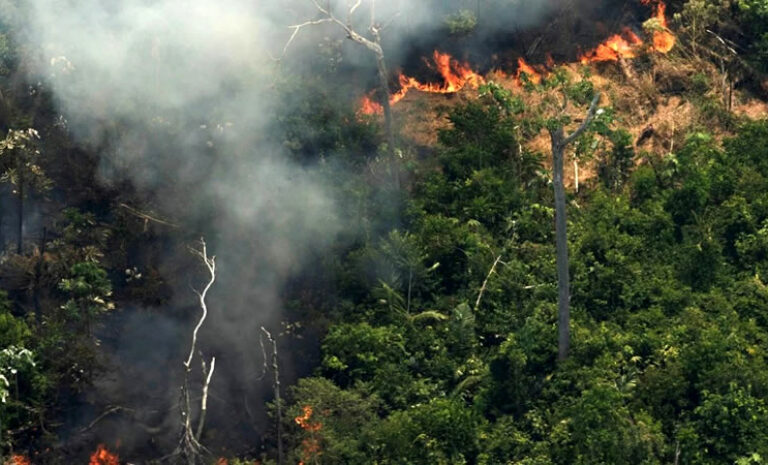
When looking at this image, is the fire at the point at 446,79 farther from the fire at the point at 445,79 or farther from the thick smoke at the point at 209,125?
the thick smoke at the point at 209,125

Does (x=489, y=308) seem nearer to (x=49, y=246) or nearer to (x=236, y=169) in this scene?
(x=236, y=169)

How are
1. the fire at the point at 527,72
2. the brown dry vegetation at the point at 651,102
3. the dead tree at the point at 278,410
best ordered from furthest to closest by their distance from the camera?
the fire at the point at 527,72
the brown dry vegetation at the point at 651,102
the dead tree at the point at 278,410

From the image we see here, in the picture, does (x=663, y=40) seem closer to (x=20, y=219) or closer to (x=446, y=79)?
(x=446, y=79)

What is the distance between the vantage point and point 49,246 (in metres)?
39.2

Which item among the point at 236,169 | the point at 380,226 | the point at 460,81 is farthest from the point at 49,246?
the point at 460,81

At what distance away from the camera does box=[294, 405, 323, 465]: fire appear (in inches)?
1378

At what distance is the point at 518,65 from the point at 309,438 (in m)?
13.2

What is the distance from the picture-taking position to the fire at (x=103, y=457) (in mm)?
35312

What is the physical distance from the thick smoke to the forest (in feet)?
0.22

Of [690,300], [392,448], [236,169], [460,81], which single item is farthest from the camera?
[460,81]

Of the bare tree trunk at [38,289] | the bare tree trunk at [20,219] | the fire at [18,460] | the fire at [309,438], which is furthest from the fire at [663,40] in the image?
the fire at [18,460]

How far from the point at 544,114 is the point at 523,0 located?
10.5ft

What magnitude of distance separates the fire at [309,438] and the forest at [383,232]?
7 cm

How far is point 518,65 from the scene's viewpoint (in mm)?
44406
